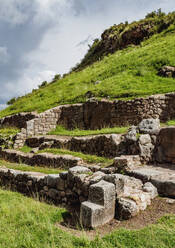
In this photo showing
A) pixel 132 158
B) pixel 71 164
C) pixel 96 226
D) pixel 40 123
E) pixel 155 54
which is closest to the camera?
pixel 96 226

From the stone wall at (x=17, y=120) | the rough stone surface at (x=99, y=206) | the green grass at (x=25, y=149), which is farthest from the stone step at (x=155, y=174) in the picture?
the stone wall at (x=17, y=120)

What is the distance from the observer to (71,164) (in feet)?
33.8

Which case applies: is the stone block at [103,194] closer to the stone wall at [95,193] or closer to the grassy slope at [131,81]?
the stone wall at [95,193]

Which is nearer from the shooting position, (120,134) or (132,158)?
(132,158)

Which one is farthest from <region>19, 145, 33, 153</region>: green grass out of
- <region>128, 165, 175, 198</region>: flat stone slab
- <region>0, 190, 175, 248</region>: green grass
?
<region>128, 165, 175, 198</region>: flat stone slab

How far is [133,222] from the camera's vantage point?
16.1 ft

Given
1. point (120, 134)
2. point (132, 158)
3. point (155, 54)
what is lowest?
point (132, 158)

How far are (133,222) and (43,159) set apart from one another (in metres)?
7.55

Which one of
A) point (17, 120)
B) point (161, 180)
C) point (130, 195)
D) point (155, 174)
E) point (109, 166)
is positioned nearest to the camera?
point (130, 195)

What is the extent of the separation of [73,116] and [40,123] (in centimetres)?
247

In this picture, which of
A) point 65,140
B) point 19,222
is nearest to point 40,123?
point 65,140

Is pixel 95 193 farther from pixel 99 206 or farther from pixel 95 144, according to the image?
pixel 95 144

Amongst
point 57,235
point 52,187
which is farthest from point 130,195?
point 52,187

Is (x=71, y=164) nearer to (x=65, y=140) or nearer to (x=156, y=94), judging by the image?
(x=65, y=140)
